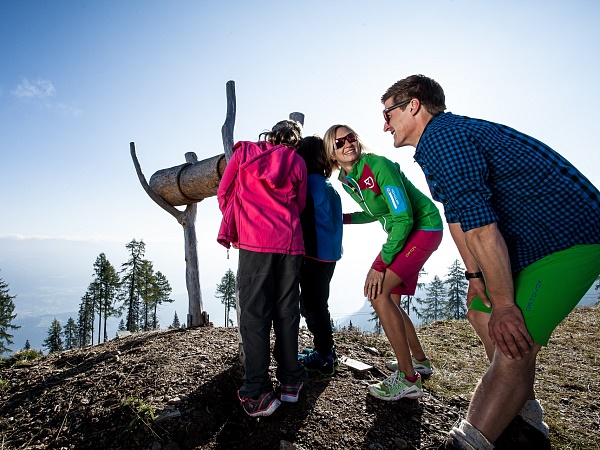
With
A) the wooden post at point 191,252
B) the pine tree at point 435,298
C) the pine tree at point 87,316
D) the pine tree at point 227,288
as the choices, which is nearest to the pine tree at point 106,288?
the pine tree at point 87,316

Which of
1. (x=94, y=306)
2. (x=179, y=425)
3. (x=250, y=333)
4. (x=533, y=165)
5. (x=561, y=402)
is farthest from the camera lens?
(x=94, y=306)

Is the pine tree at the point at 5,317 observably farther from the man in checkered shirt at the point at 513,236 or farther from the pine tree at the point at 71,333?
the man in checkered shirt at the point at 513,236

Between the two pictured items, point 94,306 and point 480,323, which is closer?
point 480,323

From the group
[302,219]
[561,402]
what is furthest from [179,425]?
[561,402]

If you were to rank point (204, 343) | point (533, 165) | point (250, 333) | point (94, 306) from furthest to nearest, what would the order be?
point (94, 306) → point (204, 343) → point (250, 333) → point (533, 165)

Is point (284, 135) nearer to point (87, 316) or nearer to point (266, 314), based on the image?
point (266, 314)

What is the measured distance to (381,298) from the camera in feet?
10.3

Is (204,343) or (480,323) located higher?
(480,323)

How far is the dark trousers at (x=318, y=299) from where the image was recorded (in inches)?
148

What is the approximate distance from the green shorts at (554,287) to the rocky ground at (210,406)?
5.04 ft

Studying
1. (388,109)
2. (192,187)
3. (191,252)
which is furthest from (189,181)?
(388,109)

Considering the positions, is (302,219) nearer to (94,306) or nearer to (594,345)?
(594,345)

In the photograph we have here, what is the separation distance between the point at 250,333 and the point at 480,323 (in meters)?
1.96

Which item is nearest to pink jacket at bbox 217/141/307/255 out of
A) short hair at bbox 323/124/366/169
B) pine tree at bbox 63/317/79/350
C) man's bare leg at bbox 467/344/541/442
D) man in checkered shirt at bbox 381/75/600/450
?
short hair at bbox 323/124/366/169
